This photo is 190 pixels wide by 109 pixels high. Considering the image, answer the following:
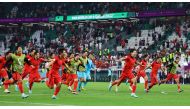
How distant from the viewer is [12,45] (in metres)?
64.8

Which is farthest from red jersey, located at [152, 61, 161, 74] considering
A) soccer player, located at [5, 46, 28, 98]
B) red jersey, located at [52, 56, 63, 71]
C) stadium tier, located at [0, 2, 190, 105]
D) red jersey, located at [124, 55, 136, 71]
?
stadium tier, located at [0, 2, 190, 105]

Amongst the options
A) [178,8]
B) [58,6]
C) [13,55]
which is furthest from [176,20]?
[13,55]

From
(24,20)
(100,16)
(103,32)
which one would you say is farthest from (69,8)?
(103,32)

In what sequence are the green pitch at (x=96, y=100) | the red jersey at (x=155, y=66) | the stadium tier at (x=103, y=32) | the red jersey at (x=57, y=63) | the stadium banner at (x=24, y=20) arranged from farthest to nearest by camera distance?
the stadium banner at (x=24, y=20)
the stadium tier at (x=103, y=32)
the red jersey at (x=155, y=66)
the red jersey at (x=57, y=63)
the green pitch at (x=96, y=100)

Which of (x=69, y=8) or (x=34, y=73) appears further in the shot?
(x=69, y=8)

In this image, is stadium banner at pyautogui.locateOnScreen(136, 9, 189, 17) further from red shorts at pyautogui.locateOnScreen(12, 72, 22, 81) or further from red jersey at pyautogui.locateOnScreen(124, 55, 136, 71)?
red shorts at pyautogui.locateOnScreen(12, 72, 22, 81)

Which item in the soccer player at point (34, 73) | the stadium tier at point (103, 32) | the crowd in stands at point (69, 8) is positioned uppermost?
the crowd in stands at point (69, 8)

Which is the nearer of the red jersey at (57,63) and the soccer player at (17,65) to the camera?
the soccer player at (17,65)

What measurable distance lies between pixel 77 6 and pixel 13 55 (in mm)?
41269

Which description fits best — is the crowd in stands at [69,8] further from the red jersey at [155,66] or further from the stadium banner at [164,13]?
the red jersey at [155,66]

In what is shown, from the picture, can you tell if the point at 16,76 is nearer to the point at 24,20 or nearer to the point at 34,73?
the point at 34,73

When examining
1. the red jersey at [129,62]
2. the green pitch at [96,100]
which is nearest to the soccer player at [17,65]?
the green pitch at [96,100]

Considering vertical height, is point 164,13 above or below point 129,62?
above

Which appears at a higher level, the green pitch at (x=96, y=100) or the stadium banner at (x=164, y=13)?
the stadium banner at (x=164, y=13)
